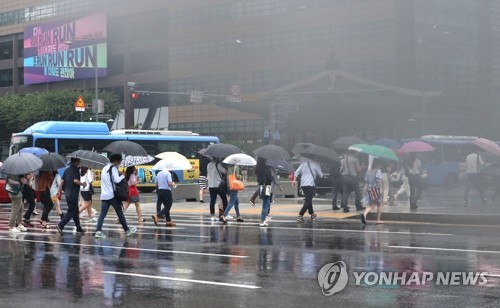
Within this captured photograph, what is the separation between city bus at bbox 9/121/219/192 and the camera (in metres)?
28.9

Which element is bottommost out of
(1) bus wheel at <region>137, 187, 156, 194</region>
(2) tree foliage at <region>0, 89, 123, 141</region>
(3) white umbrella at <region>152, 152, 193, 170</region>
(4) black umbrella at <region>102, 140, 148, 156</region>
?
(1) bus wheel at <region>137, 187, 156, 194</region>

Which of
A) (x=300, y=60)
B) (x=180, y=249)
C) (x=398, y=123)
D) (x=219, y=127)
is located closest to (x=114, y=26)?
(x=219, y=127)

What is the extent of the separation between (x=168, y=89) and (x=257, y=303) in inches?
2065

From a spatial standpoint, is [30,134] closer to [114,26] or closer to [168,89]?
[168,89]

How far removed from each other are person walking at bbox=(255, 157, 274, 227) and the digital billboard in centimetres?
4638

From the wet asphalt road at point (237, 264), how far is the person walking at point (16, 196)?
1.05 ft

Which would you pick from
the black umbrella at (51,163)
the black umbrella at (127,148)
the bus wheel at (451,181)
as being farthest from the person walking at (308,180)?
the bus wheel at (451,181)

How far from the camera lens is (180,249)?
10.9 m

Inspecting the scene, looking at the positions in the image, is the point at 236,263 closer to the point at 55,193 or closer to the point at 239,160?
the point at 239,160

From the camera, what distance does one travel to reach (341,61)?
3612 centimetres
